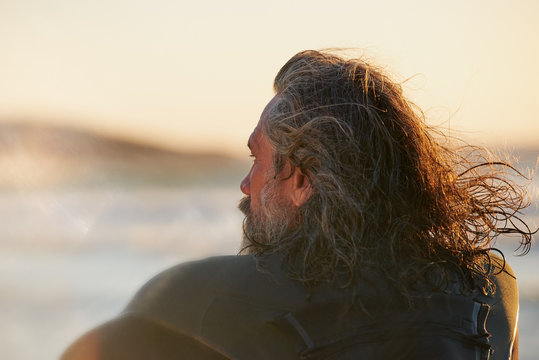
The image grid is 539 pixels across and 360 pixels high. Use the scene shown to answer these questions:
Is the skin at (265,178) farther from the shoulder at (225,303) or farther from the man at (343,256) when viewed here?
the shoulder at (225,303)

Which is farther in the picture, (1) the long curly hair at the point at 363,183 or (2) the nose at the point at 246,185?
(2) the nose at the point at 246,185

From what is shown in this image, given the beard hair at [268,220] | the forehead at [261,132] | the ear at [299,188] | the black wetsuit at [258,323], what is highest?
the forehead at [261,132]

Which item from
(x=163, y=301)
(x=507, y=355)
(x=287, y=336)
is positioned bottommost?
(x=507, y=355)

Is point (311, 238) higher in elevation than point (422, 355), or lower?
higher

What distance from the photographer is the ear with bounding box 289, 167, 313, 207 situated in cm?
175

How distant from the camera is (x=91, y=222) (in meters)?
3.29

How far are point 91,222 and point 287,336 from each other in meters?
2.14

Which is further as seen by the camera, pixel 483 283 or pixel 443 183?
pixel 443 183

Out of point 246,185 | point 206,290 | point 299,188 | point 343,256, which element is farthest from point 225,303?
point 246,185

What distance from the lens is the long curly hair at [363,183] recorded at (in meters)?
Answer: 1.58

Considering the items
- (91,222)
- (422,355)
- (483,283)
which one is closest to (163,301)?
(422,355)

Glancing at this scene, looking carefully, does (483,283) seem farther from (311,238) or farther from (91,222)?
(91,222)

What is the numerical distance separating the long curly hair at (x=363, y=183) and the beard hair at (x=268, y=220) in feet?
0.18

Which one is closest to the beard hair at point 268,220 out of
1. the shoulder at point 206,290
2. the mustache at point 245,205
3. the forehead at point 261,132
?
the mustache at point 245,205
